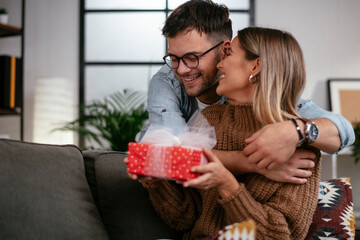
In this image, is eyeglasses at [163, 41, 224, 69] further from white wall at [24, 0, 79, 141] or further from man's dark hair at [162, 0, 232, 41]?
white wall at [24, 0, 79, 141]

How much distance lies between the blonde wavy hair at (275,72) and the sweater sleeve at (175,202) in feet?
1.24

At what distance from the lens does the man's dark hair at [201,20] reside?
4.92 ft

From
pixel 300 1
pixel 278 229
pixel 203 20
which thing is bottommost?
pixel 278 229

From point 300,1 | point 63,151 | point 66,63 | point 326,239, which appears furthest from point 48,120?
point 326,239

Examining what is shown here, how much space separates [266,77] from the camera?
1.08 metres

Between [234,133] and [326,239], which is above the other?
[234,133]

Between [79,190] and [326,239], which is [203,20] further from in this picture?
[326,239]

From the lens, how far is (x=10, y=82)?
2.74 meters

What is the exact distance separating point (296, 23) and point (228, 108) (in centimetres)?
305

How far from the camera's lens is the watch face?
104cm

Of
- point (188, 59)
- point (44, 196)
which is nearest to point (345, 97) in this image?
point (188, 59)

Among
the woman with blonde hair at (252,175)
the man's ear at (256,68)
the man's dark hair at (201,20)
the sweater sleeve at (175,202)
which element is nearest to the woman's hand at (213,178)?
the woman with blonde hair at (252,175)

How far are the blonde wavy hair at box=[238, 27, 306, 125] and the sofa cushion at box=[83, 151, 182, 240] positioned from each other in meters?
0.54

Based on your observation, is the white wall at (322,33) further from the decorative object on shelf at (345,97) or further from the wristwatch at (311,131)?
the wristwatch at (311,131)
